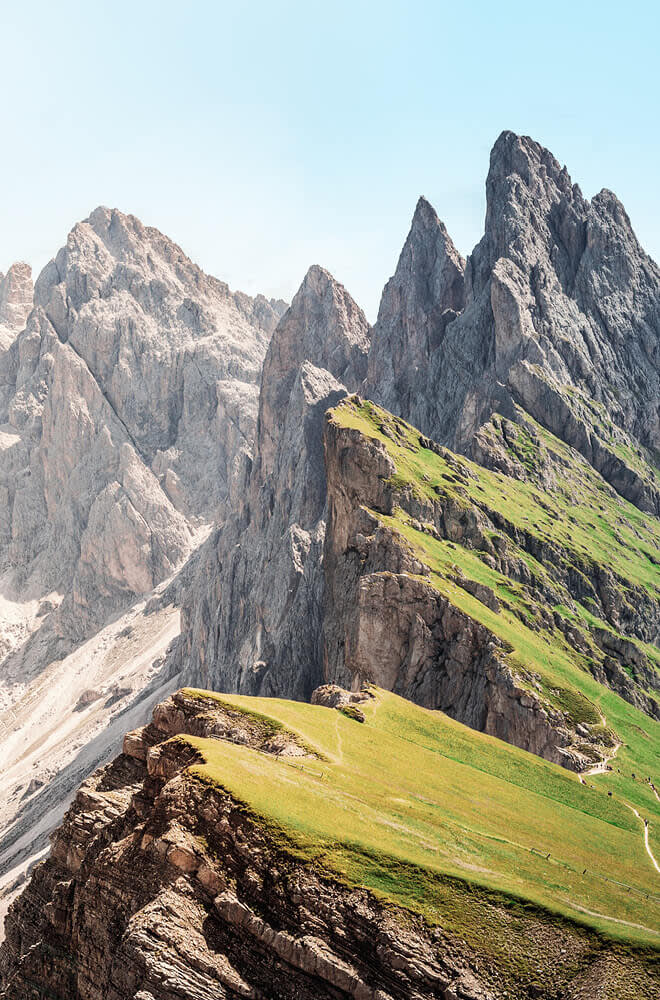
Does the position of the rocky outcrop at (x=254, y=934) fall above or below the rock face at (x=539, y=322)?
below

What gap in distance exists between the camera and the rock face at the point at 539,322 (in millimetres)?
150625

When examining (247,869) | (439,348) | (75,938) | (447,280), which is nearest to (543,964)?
(247,869)

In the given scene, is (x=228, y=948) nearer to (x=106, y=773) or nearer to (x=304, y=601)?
(x=106, y=773)

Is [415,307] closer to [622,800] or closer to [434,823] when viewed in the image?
[622,800]

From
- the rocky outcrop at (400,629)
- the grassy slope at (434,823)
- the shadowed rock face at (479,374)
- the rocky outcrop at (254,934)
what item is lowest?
the rocky outcrop at (254,934)

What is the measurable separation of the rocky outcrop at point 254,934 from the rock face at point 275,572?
89.8 m

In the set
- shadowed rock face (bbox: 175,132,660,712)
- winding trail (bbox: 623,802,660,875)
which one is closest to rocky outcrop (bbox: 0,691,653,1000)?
winding trail (bbox: 623,802,660,875)

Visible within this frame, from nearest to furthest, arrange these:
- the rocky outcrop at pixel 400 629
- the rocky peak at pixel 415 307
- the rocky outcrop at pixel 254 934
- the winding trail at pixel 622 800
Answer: the rocky outcrop at pixel 254 934
the winding trail at pixel 622 800
the rocky outcrop at pixel 400 629
the rocky peak at pixel 415 307

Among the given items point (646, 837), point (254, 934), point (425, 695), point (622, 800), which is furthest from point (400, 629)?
point (254, 934)

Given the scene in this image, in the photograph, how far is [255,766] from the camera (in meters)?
32.9

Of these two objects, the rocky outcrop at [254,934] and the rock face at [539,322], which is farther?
the rock face at [539,322]

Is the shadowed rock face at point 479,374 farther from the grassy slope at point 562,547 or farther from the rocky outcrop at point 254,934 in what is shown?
the rocky outcrop at point 254,934

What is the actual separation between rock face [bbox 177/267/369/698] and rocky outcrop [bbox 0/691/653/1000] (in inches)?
3534

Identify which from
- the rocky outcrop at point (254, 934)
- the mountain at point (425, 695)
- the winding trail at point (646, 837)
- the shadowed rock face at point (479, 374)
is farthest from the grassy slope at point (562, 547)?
the rocky outcrop at point (254, 934)
